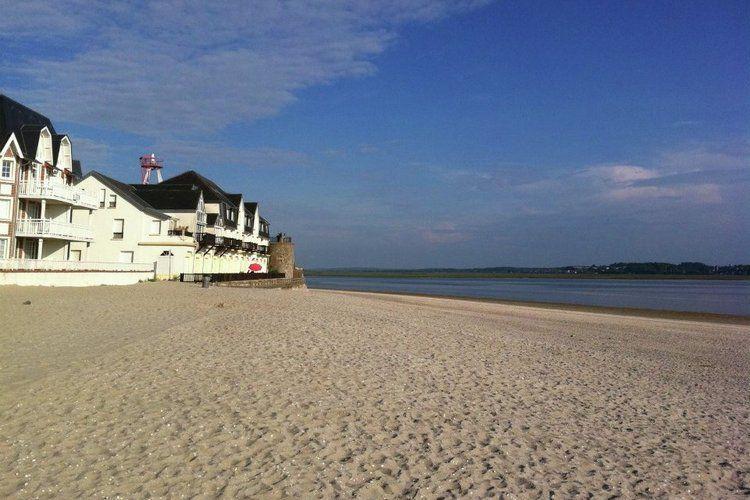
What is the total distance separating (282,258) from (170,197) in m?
20.5

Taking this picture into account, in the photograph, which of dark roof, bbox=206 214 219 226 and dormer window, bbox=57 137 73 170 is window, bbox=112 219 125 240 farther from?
dark roof, bbox=206 214 219 226

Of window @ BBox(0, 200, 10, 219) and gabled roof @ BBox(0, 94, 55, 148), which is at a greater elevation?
gabled roof @ BBox(0, 94, 55, 148)

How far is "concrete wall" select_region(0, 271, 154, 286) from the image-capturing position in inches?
1039

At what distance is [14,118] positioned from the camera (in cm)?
3244

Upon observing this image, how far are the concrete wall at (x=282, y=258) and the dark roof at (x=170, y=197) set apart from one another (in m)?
18.9

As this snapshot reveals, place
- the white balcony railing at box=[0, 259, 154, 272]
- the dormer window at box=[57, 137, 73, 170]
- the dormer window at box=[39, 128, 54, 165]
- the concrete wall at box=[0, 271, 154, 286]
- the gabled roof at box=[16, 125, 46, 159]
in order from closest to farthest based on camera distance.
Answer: the concrete wall at box=[0, 271, 154, 286], the white balcony railing at box=[0, 259, 154, 272], the gabled roof at box=[16, 125, 46, 159], the dormer window at box=[39, 128, 54, 165], the dormer window at box=[57, 137, 73, 170]

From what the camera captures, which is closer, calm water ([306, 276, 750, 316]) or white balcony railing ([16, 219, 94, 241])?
white balcony railing ([16, 219, 94, 241])

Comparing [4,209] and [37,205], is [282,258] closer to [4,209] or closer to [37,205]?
[37,205]

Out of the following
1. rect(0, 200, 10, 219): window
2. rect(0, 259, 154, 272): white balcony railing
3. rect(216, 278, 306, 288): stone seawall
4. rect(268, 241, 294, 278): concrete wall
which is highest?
rect(0, 200, 10, 219): window

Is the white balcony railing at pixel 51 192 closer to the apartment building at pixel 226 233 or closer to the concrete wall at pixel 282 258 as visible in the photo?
the apartment building at pixel 226 233

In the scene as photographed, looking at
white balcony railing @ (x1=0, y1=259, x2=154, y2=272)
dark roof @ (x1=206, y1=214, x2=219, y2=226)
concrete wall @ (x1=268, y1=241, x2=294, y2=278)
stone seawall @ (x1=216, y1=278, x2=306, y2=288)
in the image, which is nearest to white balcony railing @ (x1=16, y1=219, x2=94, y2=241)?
white balcony railing @ (x1=0, y1=259, x2=154, y2=272)

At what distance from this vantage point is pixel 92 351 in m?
11.6

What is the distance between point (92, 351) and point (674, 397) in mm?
11703

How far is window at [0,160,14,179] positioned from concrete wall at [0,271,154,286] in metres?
7.07
